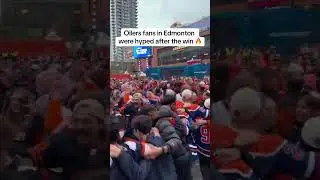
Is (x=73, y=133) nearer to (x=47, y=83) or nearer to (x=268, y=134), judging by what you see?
(x=47, y=83)

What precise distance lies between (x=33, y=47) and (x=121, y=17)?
0.77m

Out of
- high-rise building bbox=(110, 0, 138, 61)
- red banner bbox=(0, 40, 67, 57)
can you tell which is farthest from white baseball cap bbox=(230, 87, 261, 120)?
red banner bbox=(0, 40, 67, 57)

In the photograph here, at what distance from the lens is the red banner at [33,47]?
2146mm

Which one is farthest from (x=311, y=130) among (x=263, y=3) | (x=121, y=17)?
(x=121, y=17)

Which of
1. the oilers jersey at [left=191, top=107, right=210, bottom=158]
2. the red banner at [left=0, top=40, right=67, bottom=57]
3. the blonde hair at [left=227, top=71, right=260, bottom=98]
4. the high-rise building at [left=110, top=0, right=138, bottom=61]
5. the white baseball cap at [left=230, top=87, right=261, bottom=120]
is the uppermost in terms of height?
the high-rise building at [left=110, top=0, right=138, bottom=61]

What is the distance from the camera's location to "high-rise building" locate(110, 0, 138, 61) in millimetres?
2641

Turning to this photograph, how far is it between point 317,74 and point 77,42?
112 cm

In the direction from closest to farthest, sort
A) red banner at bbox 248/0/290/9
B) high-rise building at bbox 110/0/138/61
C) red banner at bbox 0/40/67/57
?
1. red banner at bbox 0/40/67/57
2. red banner at bbox 248/0/290/9
3. high-rise building at bbox 110/0/138/61

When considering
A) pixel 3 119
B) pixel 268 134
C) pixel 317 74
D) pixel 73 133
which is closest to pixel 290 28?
pixel 317 74

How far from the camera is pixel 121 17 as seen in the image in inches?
111

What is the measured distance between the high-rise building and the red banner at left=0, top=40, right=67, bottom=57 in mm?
418

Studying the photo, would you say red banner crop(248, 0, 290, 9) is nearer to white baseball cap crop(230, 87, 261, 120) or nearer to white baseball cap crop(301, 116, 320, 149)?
white baseball cap crop(230, 87, 261, 120)

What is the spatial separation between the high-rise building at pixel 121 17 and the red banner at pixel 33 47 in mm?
418

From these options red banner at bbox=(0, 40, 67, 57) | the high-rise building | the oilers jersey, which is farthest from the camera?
the oilers jersey
